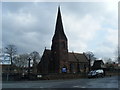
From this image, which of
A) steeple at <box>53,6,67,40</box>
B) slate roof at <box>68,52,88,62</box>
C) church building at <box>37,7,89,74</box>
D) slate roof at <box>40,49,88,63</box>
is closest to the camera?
steeple at <box>53,6,67,40</box>

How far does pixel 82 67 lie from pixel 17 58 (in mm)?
27354

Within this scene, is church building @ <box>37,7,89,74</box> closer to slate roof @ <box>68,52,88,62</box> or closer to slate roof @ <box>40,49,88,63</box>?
slate roof @ <box>40,49,88,63</box>

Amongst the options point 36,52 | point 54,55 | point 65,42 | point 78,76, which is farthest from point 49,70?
point 78,76

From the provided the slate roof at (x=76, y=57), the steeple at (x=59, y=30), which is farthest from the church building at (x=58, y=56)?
the slate roof at (x=76, y=57)

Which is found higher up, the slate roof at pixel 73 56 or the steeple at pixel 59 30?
the steeple at pixel 59 30

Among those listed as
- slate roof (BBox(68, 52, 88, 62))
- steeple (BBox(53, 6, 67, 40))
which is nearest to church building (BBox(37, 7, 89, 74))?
steeple (BBox(53, 6, 67, 40))

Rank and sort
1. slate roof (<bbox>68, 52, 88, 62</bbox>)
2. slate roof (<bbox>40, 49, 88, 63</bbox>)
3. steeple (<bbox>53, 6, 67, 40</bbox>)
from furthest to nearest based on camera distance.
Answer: slate roof (<bbox>68, 52, 88, 62</bbox>) → slate roof (<bbox>40, 49, 88, 63</bbox>) → steeple (<bbox>53, 6, 67, 40</bbox>)

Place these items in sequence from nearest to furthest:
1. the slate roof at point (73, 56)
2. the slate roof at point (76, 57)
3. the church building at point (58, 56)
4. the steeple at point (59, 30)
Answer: the steeple at point (59, 30), the church building at point (58, 56), the slate roof at point (73, 56), the slate roof at point (76, 57)

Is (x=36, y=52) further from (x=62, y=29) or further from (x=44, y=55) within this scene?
(x=62, y=29)

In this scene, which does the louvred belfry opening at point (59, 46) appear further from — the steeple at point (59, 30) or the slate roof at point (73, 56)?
the slate roof at point (73, 56)

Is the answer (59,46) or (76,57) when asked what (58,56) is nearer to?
(59,46)

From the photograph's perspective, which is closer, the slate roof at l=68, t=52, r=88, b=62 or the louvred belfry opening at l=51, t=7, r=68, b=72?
the louvred belfry opening at l=51, t=7, r=68, b=72

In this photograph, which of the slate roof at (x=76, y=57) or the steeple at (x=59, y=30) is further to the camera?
the slate roof at (x=76, y=57)

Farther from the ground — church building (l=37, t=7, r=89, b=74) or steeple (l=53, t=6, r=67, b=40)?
steeple (l=53, t=6, r=67, b=40)
